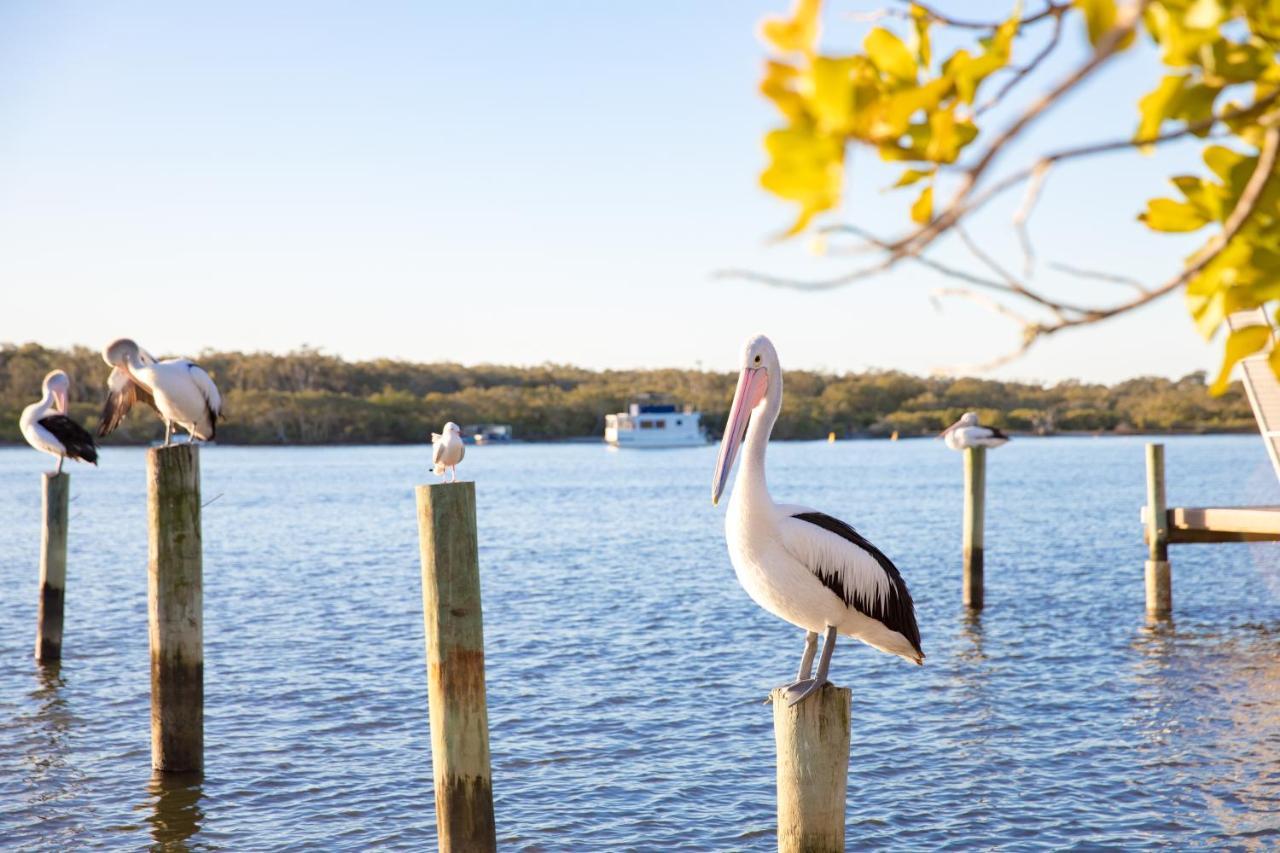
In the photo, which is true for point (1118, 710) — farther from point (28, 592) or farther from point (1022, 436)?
point (1022, 436)

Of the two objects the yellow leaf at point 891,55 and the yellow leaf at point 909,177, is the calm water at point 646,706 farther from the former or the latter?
the yellow leaf at point 891,55

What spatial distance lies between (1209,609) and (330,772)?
515 inches

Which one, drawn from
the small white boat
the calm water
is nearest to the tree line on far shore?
the small white boat

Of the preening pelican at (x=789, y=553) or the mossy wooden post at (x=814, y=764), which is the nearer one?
the mossy wooden post at (x=814, y=764)

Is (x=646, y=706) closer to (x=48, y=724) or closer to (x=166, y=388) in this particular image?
(x=166, y=388)

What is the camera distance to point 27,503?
38250mm

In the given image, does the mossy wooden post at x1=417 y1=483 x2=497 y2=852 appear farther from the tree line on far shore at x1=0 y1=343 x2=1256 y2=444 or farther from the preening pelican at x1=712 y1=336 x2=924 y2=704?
the tree line on far shore at x1=0 y1=343 x2=1256 y2=444

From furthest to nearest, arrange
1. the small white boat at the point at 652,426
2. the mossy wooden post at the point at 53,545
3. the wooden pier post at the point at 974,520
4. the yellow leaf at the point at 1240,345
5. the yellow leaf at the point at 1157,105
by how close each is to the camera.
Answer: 1. the small white boat at the point at 652,426
2. the wooden pier post at the point at 974,520
3. the mossy wooden post at the point at 53,545
4. the yellow leaf at the point at 1240,345
5. the yellow leaf at the point at 1157,105

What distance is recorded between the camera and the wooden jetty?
1117 centimetres

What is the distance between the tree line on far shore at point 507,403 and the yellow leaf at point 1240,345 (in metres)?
96.5

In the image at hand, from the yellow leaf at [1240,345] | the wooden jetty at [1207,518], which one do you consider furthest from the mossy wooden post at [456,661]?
the wooden jetty at [1207,518]

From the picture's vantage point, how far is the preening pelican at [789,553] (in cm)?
541

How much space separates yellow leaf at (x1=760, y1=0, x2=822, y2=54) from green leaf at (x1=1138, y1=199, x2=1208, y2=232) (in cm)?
78

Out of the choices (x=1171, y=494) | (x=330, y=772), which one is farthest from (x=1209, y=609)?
(x=1171, y=494)
